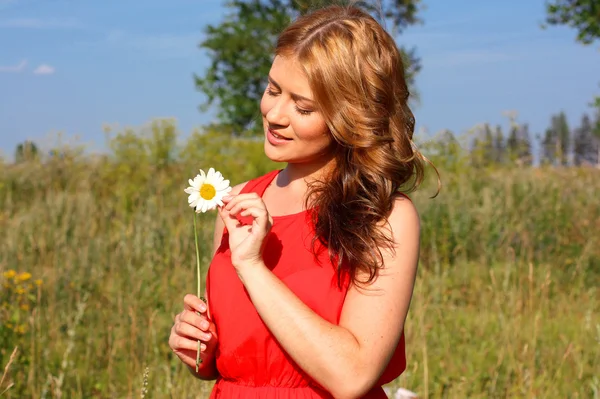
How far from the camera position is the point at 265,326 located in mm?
1802

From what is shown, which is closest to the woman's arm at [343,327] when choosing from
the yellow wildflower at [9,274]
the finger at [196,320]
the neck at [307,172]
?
the finger at [196,320]

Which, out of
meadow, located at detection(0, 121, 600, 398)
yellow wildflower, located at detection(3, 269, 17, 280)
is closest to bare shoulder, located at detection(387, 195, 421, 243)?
meadow, located at detection(0, 121, 600, 398)

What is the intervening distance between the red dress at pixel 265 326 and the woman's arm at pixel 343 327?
90 mm

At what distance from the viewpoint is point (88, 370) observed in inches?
157

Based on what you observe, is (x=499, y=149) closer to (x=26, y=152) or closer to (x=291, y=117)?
(x=26, y=152)

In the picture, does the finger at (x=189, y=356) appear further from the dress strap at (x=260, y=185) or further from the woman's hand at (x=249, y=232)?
the dress strap at (x=260, y=185)

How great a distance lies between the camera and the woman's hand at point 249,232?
5.57ft

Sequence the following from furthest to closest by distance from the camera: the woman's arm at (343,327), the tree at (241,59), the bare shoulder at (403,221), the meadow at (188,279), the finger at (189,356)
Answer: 1. the tree at (241,59)
2. the meadow at (188,279)
3. the finger at (189,356)
4. the bare shoulder at (403,221)
5. the woman's arm at (343,327)

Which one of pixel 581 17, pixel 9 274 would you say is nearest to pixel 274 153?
pixel 9 274

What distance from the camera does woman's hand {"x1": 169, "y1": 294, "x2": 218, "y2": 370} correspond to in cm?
186

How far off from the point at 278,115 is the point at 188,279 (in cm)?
329

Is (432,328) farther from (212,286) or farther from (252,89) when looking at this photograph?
(252,89)

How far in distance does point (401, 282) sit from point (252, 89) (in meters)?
30.1

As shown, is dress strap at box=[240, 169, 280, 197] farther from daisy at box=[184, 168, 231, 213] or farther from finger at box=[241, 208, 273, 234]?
finger at box=[241, 208, 273, 234]
